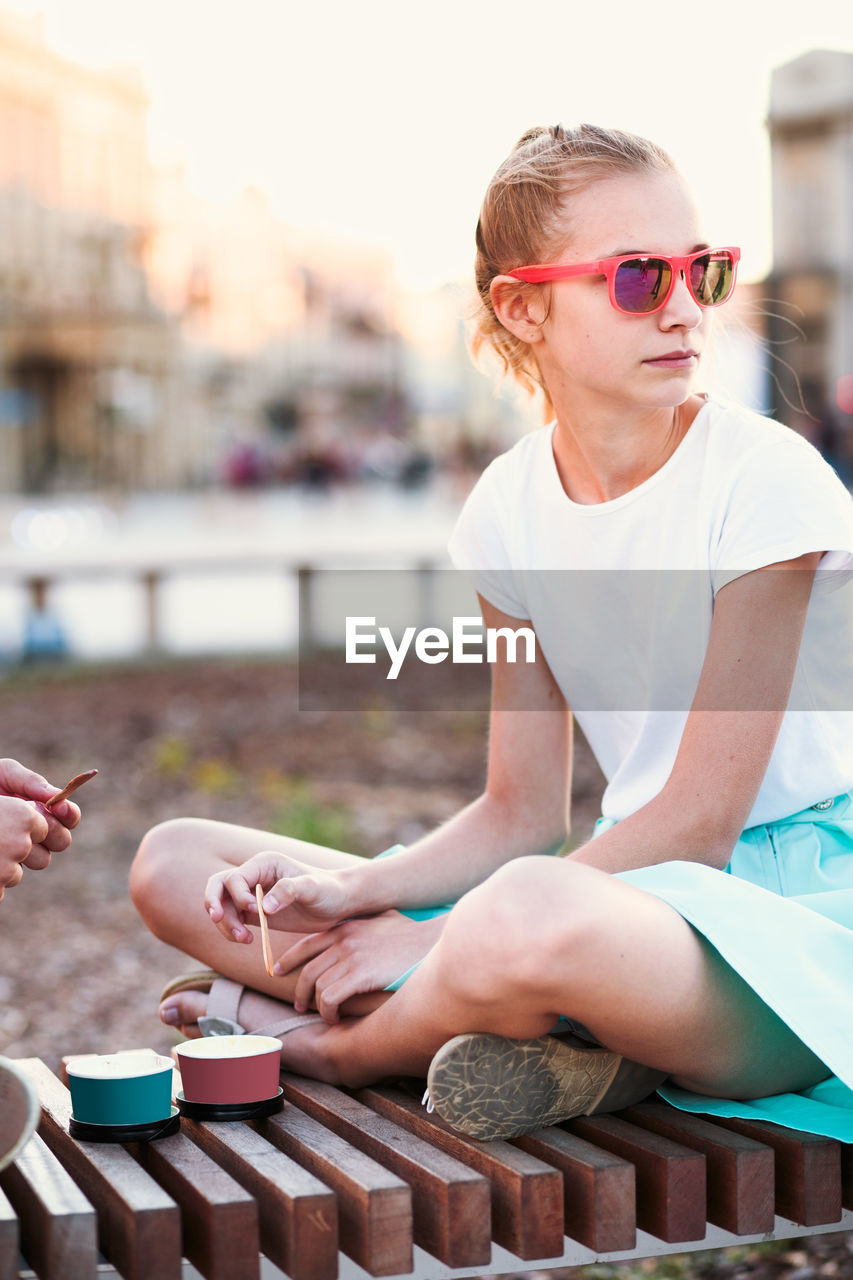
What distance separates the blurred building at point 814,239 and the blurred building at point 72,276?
21.2 meters

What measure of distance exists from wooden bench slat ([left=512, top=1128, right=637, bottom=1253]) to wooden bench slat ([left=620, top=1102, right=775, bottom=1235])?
100 mm

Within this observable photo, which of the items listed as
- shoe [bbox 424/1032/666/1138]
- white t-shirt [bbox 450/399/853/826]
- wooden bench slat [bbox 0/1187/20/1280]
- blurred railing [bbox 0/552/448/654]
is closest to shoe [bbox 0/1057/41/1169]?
wooden bench slat [bbox 0/1187/20/1280]

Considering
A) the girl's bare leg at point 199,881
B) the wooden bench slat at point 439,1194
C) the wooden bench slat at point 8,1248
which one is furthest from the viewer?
the girl's bare leg at point 199,881

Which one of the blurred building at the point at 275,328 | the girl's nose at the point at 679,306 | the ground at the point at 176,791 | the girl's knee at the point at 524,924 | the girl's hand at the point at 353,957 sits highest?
the blurred building at the point at 275,328

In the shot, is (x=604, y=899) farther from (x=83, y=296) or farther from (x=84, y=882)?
(x=83, y=296)

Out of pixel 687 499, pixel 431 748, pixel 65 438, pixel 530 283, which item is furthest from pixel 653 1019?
pixel 65 438

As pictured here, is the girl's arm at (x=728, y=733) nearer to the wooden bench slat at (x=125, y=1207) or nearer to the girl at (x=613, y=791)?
the girl at (x=613, y=791)

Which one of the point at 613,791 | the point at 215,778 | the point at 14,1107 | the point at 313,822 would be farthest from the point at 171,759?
the point at 14,1107

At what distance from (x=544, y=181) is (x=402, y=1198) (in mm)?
1290

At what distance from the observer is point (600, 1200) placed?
5.46 ft

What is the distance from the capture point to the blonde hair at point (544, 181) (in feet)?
6.80

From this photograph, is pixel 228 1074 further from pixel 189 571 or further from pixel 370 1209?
pixel 189 571

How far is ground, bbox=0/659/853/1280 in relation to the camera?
11.8 ft

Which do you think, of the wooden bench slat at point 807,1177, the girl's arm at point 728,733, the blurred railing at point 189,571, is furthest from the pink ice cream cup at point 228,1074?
the blurred railing at point 189,571
